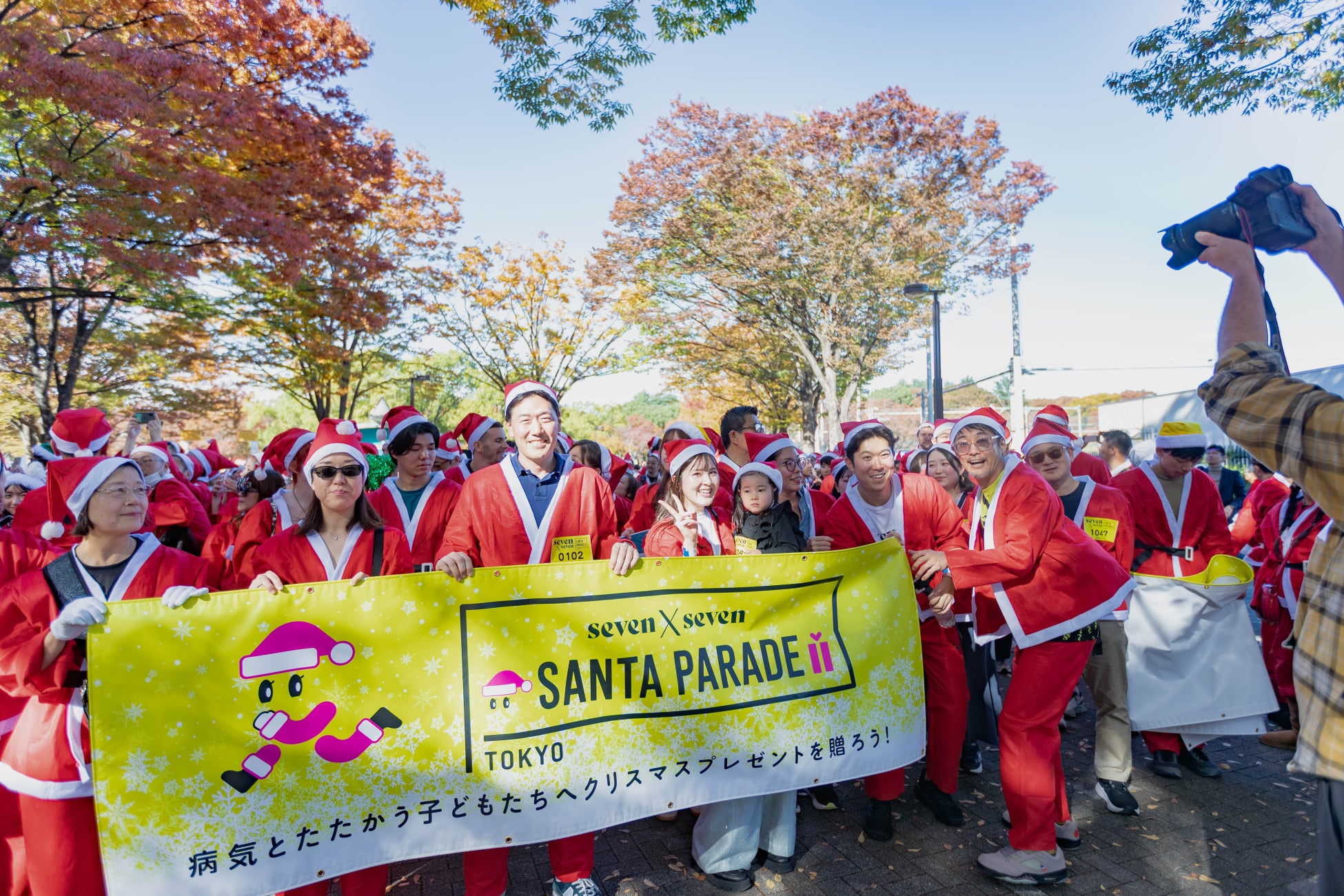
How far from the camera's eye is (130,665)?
8.46 ft

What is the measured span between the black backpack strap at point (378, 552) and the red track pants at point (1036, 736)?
2.81m

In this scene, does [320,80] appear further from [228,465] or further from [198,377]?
[198,377]

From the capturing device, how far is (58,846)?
2.65 m

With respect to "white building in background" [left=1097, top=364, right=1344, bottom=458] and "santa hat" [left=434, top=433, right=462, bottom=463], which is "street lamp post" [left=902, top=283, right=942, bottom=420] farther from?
"santa hat" [left=434, top=433, right=462, bottom=463]

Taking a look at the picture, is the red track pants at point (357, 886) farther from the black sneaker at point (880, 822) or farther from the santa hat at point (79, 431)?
the santa hat at point (79, 431)

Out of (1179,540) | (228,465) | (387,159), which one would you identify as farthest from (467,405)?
(1179,540)

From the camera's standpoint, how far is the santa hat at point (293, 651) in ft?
8.92

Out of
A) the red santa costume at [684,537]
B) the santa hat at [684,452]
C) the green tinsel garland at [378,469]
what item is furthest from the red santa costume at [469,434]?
the red santa costume at [684,537]

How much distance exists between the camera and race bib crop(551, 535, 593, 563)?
3.57 meters

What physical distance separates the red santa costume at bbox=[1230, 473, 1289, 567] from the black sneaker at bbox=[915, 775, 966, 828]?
326 centimetres

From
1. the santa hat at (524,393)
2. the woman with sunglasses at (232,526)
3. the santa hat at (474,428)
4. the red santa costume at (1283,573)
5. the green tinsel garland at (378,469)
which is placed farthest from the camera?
the green tinsel garland at (378,469)

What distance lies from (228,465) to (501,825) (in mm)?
6490

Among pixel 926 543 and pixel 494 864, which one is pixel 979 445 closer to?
pixel 926 543

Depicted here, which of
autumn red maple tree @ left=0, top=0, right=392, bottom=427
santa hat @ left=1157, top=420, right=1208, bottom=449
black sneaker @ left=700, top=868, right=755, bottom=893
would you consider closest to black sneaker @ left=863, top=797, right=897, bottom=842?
black sneaker @ left=700, top=868, right=755, bottom=893
